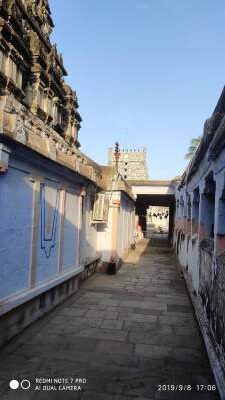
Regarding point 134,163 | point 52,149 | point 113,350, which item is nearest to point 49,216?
point 52,149

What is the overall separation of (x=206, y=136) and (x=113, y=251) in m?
8.22

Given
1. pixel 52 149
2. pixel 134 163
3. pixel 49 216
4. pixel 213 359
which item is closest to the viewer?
pixel 213 359

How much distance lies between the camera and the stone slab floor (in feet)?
14.1

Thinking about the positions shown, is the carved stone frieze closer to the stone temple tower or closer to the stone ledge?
the stone ledge

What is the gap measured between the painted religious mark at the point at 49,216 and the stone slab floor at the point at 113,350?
1.55m

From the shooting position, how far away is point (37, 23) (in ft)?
51.5

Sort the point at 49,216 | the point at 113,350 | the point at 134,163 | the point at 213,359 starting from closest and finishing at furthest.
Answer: the point at 213,359
the point at 113,350
the point at 49,216
the point at 134,163

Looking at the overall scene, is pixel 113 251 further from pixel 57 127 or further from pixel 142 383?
pixel 142 383

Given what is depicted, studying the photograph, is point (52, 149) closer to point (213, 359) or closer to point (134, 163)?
point (213, 359)

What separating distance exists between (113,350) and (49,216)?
304cm

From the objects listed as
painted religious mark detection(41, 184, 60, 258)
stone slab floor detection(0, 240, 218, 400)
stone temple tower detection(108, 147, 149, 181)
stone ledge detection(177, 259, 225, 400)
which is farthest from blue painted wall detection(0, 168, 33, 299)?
stone temple tower detection(108, 147, 149, 181)

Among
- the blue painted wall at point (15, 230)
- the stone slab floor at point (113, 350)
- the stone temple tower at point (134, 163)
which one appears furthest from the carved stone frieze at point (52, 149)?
the stone temple tower at point (134, 163)

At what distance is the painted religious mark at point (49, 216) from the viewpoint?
268 inches

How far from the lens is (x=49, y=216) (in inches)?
281
